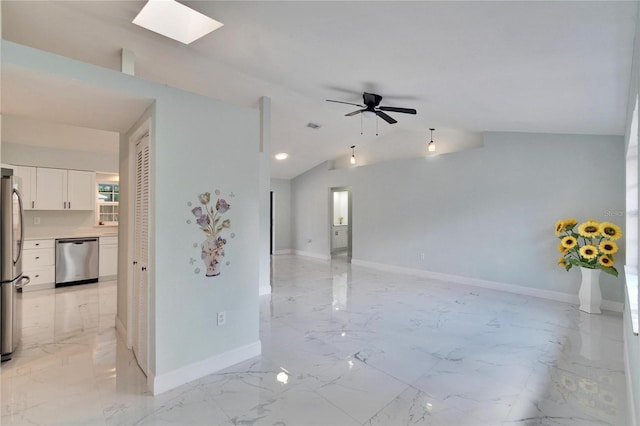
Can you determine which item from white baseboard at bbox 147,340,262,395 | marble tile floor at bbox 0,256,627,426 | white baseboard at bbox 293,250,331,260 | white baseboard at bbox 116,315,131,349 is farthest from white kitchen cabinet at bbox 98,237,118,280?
white baseboard at bbox 293,250,331,260

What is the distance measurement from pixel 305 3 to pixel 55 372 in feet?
11.1

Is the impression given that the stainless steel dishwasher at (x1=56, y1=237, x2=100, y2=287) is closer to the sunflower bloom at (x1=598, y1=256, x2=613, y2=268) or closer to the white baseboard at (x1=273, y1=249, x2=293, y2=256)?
the white baseboard at (x1=273, y1=249, x2=293, y2=256)

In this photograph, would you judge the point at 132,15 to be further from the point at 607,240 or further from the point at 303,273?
the point at 607,240

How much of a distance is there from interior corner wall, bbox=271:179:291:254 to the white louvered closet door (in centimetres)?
617

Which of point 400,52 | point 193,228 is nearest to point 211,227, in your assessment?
point 193,228

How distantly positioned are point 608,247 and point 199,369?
490cm

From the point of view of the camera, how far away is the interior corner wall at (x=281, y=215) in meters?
8.99

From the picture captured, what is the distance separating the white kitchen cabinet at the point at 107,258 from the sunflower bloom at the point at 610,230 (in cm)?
770

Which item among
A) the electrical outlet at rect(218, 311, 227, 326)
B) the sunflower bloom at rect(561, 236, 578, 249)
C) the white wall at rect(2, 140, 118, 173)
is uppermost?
the white wall at rect(2, 140, 118, 173)

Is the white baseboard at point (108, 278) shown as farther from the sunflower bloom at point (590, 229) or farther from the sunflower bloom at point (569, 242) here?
the sunflower bloom at point (590, 229)

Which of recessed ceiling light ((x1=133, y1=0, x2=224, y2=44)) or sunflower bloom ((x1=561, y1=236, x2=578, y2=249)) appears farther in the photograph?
sunflower bloom ((x1=561, y1=236, x2=578, y2=249))

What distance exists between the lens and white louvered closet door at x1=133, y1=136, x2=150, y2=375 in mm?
2443

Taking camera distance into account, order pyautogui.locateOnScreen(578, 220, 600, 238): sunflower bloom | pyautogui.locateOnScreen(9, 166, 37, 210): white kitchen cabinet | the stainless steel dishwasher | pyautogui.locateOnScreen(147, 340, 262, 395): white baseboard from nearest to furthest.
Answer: pyautogui.locateOnScreen(147, 340, 262, 395): white baseboard < pyautogui.locateOnScreen(578, 220, 600, 238): sunflower bloom < pyautogui.locateOnScreen(9, 166, 37, 210): white kitchen cabinet < the stainless steel dishwasher

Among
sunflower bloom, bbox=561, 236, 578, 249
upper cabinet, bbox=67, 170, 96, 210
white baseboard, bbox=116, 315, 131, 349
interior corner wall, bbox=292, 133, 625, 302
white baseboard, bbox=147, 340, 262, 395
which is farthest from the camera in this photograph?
upper cabinet, bbox=67, 170, 96, 210
